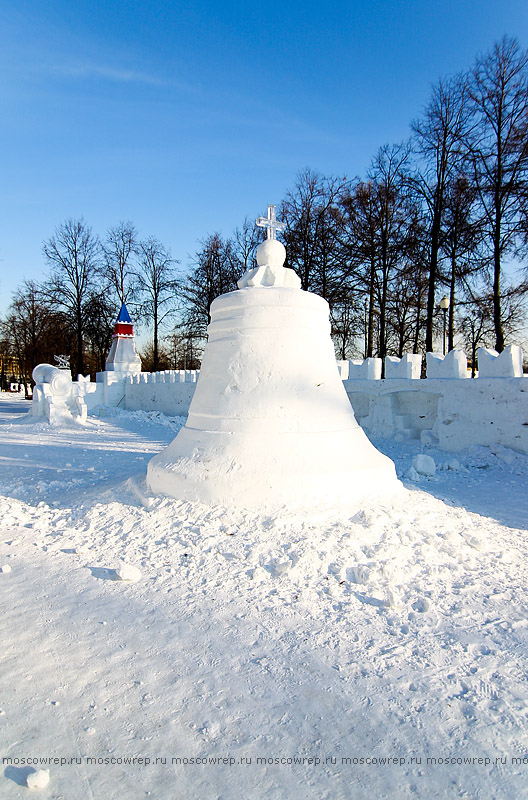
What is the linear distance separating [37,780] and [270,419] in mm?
2881

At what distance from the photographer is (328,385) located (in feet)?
14.5

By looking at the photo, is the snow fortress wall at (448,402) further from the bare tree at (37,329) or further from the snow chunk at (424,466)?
the bare tree at (37,329)

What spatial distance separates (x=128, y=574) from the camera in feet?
9.60

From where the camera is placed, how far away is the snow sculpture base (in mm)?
3742

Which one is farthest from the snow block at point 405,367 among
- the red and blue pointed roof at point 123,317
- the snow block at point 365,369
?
→ the red and blue pointed roof at point 123,317

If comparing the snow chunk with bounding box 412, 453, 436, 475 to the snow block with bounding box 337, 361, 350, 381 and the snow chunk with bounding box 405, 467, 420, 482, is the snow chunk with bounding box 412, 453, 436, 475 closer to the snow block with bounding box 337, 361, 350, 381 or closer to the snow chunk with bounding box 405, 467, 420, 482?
the snow chunk with bounding box 405, 467, 420, 482

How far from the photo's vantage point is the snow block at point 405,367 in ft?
28.6

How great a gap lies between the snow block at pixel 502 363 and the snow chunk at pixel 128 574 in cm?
644

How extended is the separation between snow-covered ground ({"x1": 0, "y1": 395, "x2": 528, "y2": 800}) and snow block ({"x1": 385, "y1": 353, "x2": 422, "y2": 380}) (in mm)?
4817

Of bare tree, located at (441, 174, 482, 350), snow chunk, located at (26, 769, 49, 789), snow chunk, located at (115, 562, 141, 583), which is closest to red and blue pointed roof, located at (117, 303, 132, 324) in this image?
bare tree, located at (441, 174, 482, 350)

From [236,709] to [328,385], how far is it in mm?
3003

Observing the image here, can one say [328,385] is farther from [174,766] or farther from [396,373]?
[396,373]

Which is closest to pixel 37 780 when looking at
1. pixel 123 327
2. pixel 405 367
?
pixel 405 367

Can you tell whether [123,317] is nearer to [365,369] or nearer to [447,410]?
[365,369]
